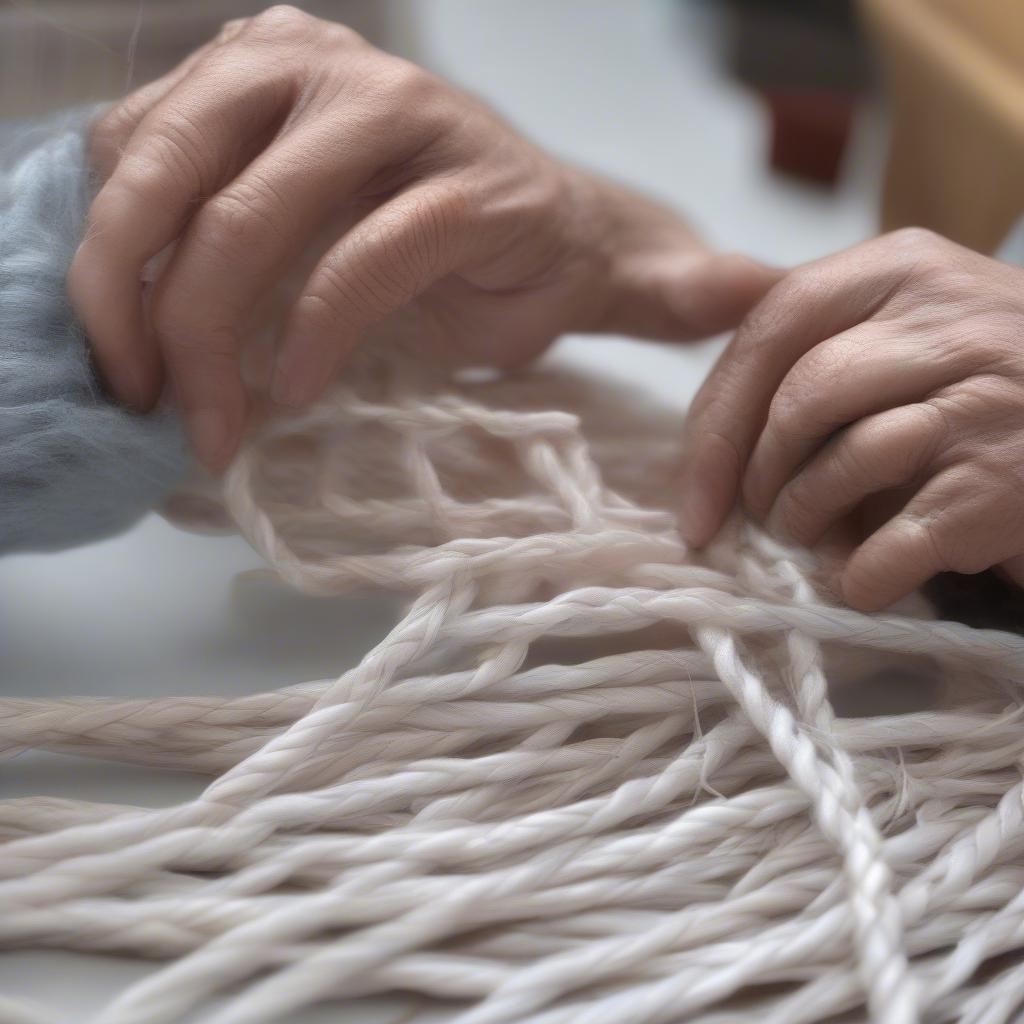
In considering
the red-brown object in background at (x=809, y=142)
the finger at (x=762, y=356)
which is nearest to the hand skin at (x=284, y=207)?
the finger at (x=762, y=356)

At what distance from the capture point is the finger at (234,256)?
19.6 inches

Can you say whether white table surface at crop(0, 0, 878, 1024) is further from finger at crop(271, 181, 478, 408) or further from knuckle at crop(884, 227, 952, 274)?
knuckle at crop(884, 227, 952, 274)

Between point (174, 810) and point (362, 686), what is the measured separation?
0.28 ft

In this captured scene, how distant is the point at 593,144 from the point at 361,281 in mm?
669

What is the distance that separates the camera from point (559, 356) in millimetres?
754

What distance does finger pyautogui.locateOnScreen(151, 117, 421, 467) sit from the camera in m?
0.50

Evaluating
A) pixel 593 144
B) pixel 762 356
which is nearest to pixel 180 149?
pixel 762 356

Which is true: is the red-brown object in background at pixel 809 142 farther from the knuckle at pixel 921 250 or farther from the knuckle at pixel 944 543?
the knuckle at pixel 944 543

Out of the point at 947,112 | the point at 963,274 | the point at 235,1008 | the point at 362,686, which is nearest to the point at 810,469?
the point at 963,274

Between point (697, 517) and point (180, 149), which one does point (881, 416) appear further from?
point (180, 149)

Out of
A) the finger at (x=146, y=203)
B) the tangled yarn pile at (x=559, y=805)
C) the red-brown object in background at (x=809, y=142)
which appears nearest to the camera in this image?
the tangled yarn pile at (x=559, y=805)

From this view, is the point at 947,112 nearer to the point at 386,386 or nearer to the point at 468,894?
the point at 386,386

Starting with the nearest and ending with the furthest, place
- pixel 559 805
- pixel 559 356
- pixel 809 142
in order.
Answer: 1. pixel 559 805
2. pixel 559 356
3. pixel 809 142

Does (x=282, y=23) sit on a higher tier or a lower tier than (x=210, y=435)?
higher
